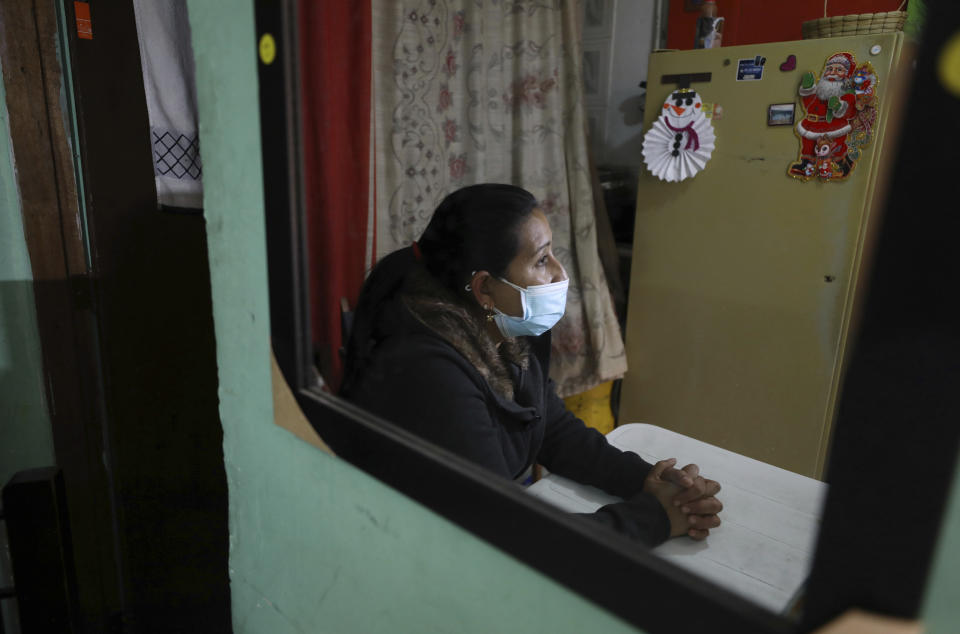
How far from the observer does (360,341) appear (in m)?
0.95

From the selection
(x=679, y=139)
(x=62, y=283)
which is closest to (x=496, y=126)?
(x=679, y=139)

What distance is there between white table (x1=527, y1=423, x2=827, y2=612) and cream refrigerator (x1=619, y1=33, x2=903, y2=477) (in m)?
1.09

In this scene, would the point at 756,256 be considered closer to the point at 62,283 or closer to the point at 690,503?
the point at 690,503

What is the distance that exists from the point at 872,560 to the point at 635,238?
6.82ft

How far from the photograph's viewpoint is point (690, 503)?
833mm

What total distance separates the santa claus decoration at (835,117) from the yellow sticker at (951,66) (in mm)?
1811

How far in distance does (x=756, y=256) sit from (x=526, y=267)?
41.4 inches

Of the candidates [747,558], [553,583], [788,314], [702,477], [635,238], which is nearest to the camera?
[553,583]

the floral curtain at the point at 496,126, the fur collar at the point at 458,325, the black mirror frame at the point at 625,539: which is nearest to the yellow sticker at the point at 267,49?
the black mirror frame at the point at 625,539

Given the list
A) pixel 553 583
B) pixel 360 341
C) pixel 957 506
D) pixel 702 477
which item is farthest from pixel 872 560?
pixel 360 341

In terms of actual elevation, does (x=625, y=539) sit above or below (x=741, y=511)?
above

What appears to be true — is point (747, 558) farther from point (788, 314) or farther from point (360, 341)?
point (788, 314)

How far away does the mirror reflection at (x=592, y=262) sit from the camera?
869mm

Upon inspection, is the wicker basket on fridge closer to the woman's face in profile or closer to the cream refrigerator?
the cream refrigerator
